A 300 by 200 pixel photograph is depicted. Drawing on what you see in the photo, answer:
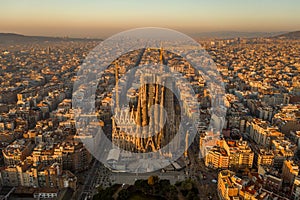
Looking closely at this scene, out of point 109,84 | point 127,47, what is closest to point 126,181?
point 109,84

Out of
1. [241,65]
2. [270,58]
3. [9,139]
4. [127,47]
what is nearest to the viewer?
[9,139]

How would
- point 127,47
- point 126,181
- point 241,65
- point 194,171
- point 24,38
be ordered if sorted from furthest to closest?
1. point 24,38
2. point 241,65
3. point 127,47
4. point 194,171
5. point 126,181

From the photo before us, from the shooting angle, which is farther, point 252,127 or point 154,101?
point 252,127

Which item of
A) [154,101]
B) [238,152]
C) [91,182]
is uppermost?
[154,101]

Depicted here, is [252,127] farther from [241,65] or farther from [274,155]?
[241,65]

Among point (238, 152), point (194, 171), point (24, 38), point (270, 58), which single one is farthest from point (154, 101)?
point (24, 38)

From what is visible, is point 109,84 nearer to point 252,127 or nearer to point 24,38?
point 252,127

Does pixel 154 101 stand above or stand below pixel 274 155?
above

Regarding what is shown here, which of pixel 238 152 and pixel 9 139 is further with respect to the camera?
pixel 9 139

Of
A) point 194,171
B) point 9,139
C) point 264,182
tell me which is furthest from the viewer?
point 9,139
